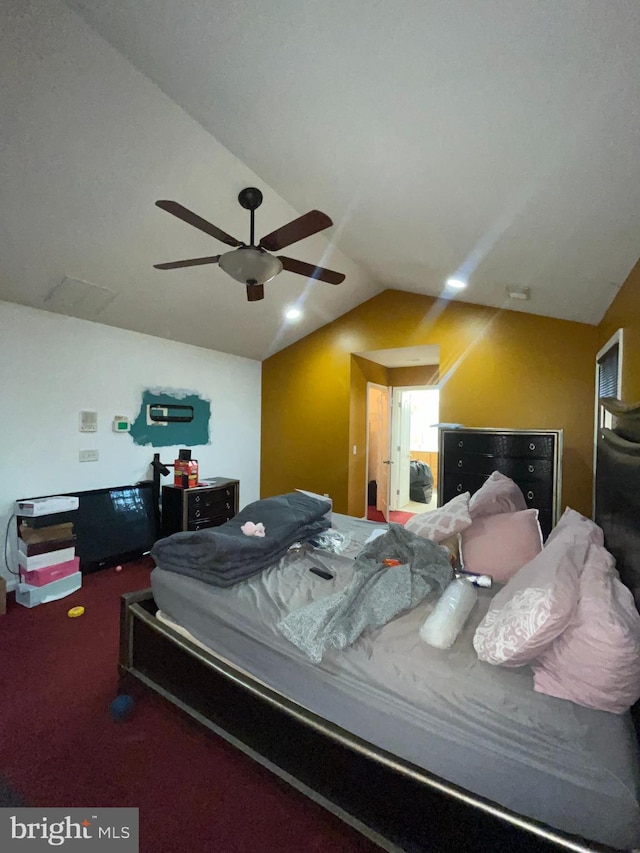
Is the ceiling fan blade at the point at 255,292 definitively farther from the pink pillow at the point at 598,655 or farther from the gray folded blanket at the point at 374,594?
the pink pillow at the point at 598,655

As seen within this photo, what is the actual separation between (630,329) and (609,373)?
69 centimetres

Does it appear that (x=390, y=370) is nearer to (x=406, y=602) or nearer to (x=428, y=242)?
(x=428, y=242)

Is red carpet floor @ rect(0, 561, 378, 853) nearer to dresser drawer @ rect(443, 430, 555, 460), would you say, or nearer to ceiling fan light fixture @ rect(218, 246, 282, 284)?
ceiling fan light fixture @ rect(218, 246, 282, 284)

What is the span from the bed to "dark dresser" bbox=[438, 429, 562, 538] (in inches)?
63.7

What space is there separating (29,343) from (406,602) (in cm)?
362

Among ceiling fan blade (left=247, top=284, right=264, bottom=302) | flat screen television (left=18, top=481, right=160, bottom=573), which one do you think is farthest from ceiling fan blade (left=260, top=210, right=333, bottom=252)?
flat screen television (left=18, top=481, right=160, bottom=573)

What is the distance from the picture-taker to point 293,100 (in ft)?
5.43

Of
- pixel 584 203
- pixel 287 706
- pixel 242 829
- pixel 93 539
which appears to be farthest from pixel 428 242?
pixel 93 539

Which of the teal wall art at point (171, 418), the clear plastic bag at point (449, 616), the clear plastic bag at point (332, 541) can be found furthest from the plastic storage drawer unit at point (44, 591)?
the clear plastic bag at point (449, 616)

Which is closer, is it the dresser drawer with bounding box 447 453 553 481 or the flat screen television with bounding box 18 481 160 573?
the dresser drawer with bounding box 447 453 553 481

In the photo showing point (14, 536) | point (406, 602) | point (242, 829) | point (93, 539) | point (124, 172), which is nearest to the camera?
point (242, 829)

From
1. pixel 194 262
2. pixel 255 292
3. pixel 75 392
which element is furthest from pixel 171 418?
pixel 194 262

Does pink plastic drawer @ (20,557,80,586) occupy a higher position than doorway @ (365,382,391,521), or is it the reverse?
doorway @ (365,382,391,521)

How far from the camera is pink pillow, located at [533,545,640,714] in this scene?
1.03 metres
